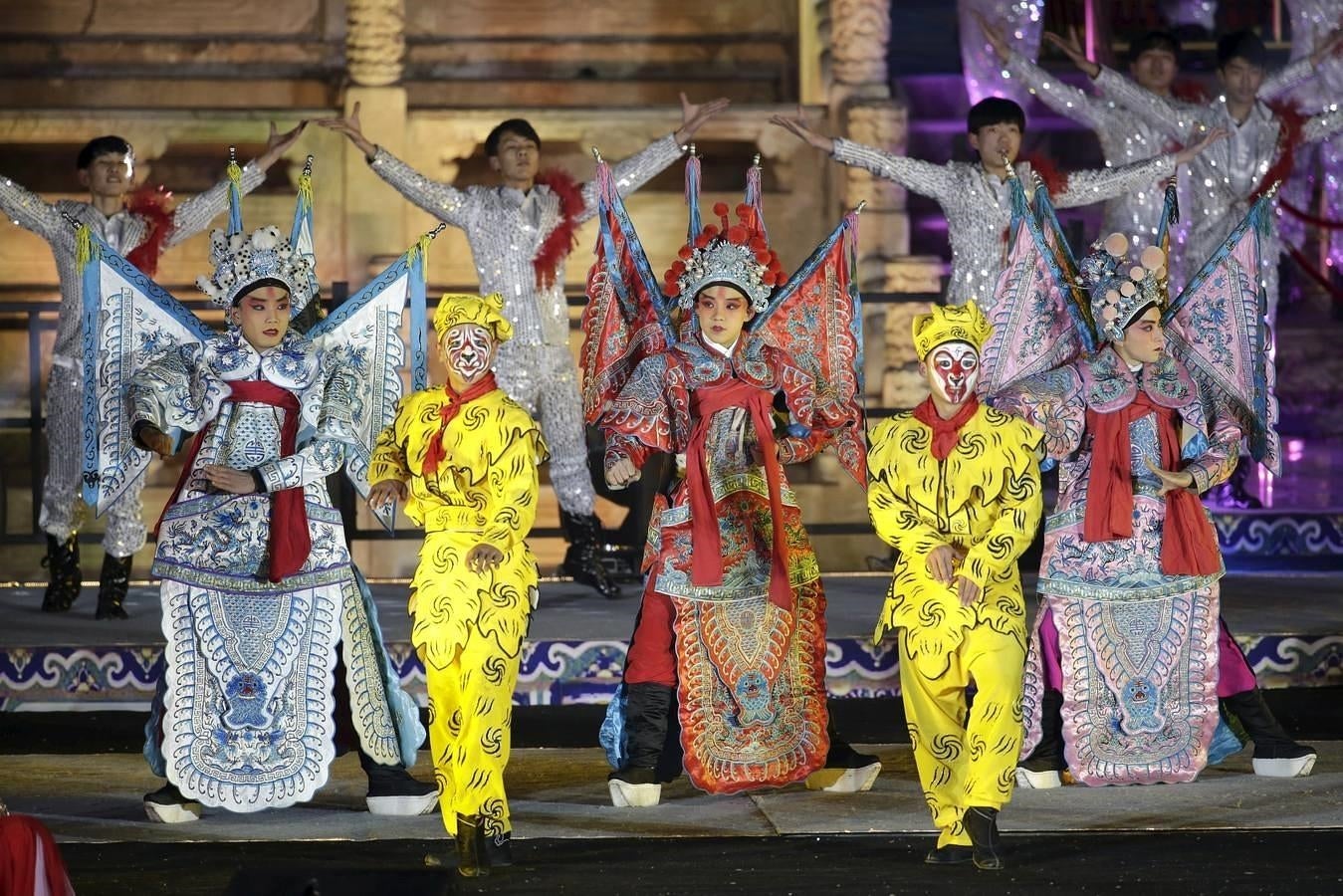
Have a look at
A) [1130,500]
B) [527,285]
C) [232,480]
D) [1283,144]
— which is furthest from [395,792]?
[1283,144]

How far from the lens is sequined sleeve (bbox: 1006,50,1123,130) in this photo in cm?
844

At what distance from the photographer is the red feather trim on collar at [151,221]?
762cm

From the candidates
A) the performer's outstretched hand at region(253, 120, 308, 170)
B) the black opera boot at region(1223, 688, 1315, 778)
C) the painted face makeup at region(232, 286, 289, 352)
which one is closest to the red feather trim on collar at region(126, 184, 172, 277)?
the performer's outstretched hand at region(253, 120, 308, 170)

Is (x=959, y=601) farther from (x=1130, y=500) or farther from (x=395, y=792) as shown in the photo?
(x=395, y=792)

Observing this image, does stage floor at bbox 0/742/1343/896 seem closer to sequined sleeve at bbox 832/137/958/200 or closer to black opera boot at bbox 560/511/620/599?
black opera boot at bbox 560/511/620/599

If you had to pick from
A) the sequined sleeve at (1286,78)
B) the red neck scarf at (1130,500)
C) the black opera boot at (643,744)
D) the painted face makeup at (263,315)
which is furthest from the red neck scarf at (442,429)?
the sequined sleeve at (1286,78)

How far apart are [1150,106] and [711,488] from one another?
3.40 metres

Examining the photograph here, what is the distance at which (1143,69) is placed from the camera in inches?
340

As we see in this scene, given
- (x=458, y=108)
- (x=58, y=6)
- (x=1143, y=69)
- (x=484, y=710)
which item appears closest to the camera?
(x=484, y=710)

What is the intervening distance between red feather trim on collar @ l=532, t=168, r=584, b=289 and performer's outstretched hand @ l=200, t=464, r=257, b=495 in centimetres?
245

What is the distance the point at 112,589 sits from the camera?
7.48 metres

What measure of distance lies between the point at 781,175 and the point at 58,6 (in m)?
3.02

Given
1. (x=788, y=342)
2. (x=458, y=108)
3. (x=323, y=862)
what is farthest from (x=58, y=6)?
(x=323, y=862)

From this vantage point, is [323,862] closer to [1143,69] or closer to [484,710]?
[484,710]
